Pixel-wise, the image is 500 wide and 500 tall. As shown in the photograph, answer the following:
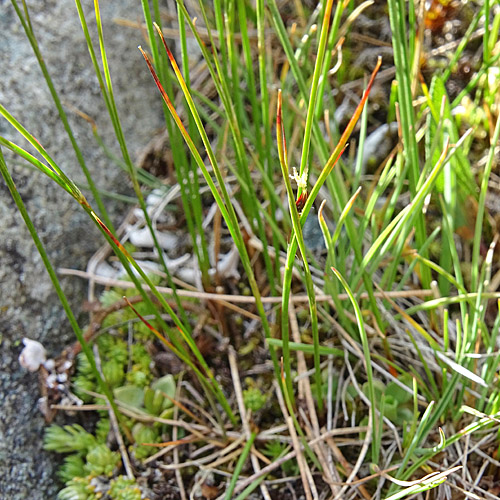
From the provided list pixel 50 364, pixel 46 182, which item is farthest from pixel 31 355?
pixel 46 182

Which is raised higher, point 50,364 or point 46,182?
point 46,182

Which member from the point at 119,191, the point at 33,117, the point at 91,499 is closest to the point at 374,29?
the point at 119,191

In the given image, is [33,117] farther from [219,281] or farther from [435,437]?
[435,437]

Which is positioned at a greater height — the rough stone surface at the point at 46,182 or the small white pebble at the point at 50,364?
the rough stone surface at the point at 46,182

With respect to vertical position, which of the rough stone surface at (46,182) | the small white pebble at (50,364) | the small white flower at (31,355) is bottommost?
the small white pebble at (50,364)

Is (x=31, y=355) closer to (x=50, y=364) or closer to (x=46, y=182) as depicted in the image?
(x=50, y=364)
